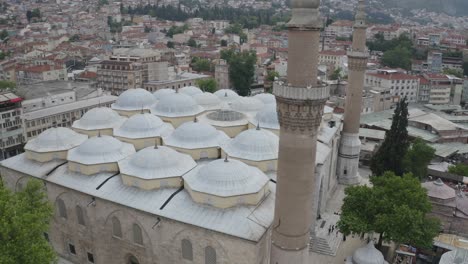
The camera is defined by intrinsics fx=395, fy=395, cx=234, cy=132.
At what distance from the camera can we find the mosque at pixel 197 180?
12953 millimetres

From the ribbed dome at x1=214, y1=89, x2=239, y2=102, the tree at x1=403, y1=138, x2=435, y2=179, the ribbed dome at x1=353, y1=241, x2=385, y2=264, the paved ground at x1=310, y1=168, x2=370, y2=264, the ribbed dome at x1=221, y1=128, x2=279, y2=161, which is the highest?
the ribbed dome at x1=214, y1=89, x2=239, y2=102

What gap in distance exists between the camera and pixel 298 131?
1287cm

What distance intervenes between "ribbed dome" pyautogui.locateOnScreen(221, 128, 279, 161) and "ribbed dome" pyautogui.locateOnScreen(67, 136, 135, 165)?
562cm

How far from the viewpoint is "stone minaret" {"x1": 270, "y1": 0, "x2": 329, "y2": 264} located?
1223 cm

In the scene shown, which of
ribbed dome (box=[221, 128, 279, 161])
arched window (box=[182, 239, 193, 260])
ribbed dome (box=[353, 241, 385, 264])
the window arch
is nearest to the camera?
arched window (box=[182, 239, 193, 260])

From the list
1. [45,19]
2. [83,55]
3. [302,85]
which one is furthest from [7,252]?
[45,19]

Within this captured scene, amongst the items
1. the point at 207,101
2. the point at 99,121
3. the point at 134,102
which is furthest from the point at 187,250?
the point at 207,101

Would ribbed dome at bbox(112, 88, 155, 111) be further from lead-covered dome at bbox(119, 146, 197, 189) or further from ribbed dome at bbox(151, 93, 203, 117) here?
lead-covered dome at bbox(119, 146, 197, 189)

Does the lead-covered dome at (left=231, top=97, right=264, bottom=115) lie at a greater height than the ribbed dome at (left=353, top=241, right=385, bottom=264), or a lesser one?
greater

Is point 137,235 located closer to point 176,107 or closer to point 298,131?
point 298,131

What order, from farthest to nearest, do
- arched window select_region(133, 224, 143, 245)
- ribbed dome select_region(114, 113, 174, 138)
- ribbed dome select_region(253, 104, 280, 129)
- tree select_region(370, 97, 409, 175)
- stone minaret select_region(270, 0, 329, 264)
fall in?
tree select_region(370, 97, 409, 175), ribbed dome select_region(253, 104, 280, 129), ribbed dome select_region(114, 113, 174, 138), arched window select_region(133, 224, 143, 245), stone minaret select_region(270, 0, 329, 264)

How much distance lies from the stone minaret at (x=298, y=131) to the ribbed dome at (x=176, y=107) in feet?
46.8

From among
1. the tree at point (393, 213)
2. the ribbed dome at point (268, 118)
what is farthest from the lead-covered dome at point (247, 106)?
the tree at point (393, 213)

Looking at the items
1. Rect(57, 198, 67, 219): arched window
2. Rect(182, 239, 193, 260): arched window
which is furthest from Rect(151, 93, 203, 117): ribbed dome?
Rect(182, 239, 193, 260): arched window
